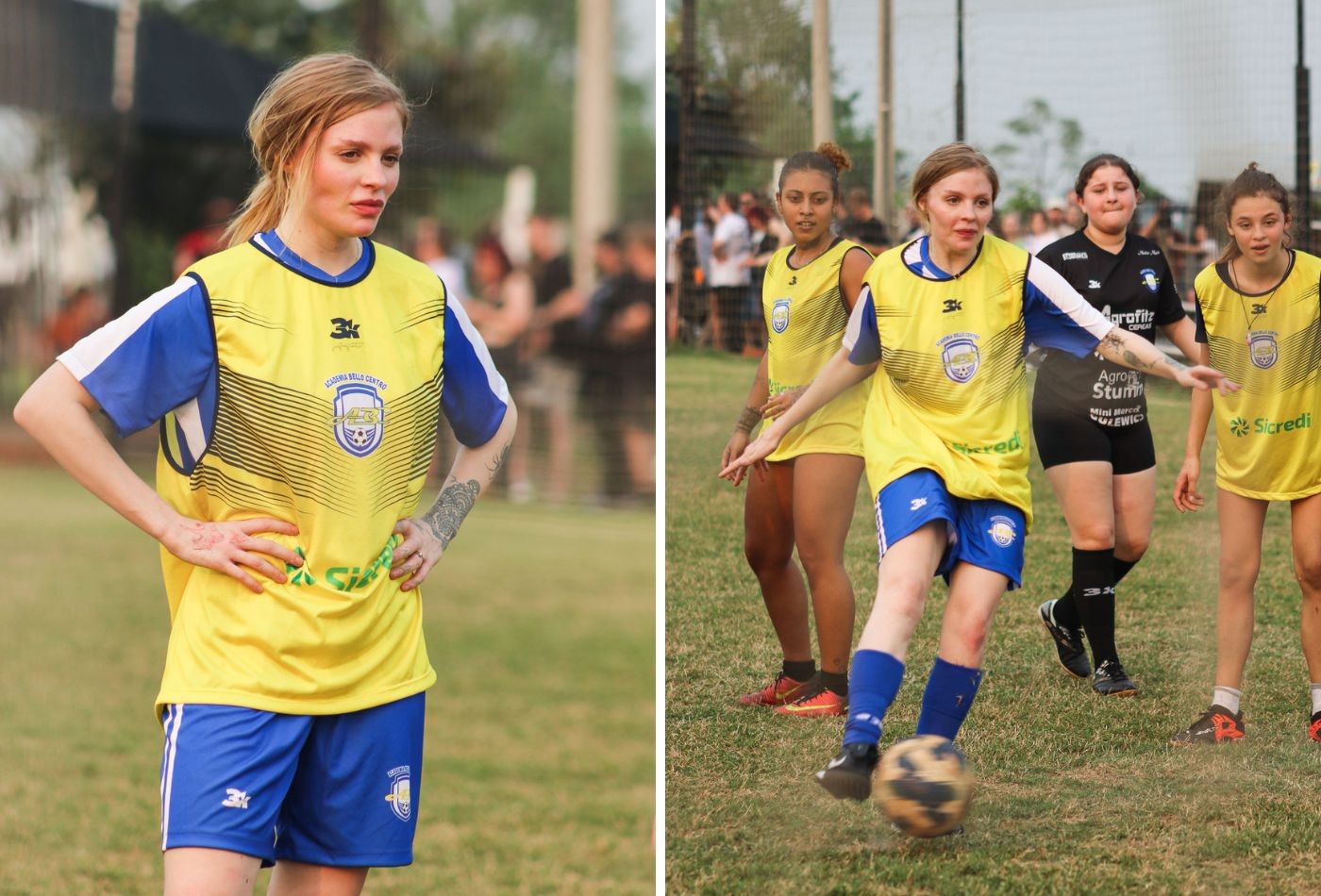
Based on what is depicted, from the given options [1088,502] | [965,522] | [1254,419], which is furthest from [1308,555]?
[965,522]

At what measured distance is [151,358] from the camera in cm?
274

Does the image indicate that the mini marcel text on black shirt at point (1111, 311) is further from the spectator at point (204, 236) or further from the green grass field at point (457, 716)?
the spectator at point (204, 236)

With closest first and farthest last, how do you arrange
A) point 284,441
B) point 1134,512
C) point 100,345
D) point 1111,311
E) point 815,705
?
point 100,345
point 284,441
point 1111,311
point 1134,512
point 815,705

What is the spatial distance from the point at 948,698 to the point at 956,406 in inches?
21.9

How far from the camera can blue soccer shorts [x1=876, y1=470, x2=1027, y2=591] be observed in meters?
3.14

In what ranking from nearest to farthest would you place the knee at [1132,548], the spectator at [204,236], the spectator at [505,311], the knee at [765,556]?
the knee at [1132,548], the knee at [765,556], the spectator at [505,311], the spectator at [204,236]

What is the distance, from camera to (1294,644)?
3.41m

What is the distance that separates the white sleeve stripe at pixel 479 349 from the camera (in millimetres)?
3053

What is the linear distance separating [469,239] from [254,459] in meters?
15.4

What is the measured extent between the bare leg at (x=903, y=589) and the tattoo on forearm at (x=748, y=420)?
17.3 inches

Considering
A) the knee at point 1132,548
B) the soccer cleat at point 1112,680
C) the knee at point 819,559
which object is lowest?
the soccer cleat at point 1112,680

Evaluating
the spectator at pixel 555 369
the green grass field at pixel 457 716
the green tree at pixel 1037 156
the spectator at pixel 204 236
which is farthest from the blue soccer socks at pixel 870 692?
the spectator at pixel 204 236

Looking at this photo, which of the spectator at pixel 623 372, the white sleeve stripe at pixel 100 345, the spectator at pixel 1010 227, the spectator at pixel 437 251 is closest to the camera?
the white sleeve stripe at pixel 100 345

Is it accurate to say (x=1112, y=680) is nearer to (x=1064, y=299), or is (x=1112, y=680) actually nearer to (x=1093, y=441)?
(x=1093, y=441)
